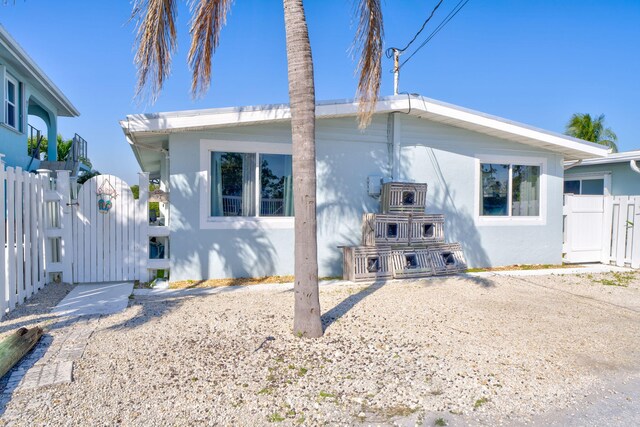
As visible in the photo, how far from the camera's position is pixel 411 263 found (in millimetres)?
8336

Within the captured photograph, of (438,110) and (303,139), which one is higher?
(438,110)

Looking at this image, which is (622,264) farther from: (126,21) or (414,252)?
(126,21)

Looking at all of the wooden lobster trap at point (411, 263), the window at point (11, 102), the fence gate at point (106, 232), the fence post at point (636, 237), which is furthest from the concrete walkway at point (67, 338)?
the fence post at point (636, 237)

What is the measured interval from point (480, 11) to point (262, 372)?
1045 cm

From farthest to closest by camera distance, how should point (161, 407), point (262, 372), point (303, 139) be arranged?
point (303, 139), point (262, 372), point (161, 407)

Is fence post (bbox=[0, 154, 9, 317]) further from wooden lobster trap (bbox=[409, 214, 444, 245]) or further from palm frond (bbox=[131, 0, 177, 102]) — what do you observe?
wooden lobster trap (bbox=[409, 214, 444, 245])

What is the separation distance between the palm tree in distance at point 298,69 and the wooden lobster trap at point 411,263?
3.03 m

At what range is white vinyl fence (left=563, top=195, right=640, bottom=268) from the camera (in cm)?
1009

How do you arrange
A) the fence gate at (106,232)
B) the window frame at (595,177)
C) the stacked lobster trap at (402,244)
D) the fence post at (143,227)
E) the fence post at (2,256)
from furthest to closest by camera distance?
the window frame at (595,177), the stacked lobster trap at (402,244), the fence post at (143,227), the fence gate at (106,232), the fence post at (2,256)

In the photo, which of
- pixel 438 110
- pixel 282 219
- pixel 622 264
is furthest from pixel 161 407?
pixel 622 264

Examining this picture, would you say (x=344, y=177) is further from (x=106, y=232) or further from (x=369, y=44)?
(x=106, y=232)

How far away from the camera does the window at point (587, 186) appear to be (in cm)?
1333

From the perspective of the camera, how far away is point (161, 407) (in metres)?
2.92

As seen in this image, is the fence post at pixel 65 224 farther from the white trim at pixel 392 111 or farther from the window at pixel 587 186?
the window at pixel 587 186
